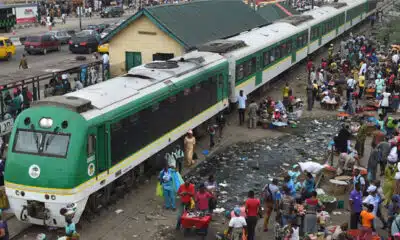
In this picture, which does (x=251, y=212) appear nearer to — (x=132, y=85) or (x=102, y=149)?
(x=102, y=149)

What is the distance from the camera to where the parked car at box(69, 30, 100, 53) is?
40.5 meters

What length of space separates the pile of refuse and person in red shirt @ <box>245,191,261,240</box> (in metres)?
2.27

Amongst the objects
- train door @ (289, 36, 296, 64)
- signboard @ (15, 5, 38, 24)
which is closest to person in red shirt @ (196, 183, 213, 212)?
train door @ (289, 36, 296, 64)

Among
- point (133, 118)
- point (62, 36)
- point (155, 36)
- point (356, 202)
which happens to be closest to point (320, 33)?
point (155, 36)

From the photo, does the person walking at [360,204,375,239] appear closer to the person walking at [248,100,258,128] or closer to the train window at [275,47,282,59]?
the person walking at [248,100,258,128]

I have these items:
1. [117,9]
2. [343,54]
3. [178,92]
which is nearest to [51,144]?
[178,92]

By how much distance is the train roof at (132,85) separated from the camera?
13.0 meters

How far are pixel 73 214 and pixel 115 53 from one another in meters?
15.3

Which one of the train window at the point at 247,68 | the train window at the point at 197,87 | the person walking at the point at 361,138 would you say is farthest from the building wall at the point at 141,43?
the person walking at the point at 361,138

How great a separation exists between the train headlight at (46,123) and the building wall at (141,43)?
13.1 m

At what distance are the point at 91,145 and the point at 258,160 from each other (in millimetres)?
7414

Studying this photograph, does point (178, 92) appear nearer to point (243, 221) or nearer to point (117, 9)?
point (243, 221)

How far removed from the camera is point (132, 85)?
1540 cm

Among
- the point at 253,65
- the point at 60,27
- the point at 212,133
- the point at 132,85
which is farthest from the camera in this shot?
the point at 60,27
